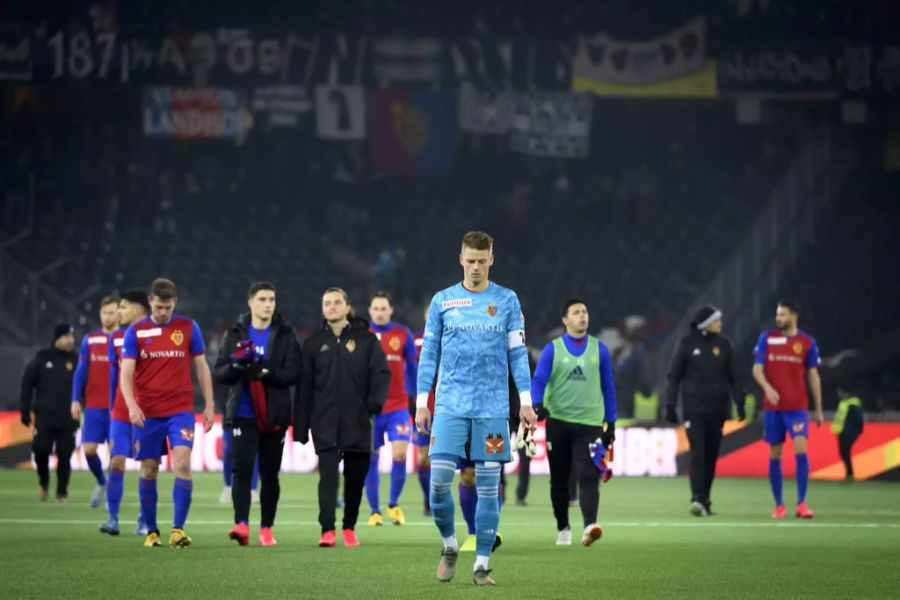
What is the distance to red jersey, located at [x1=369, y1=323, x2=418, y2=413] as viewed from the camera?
57.1ft

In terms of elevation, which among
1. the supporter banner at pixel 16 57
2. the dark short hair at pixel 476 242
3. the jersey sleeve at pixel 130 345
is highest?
the supporter banner at pixel 16 57

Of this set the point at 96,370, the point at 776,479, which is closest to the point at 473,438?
the point at 776,479

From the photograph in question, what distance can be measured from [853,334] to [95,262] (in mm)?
18503

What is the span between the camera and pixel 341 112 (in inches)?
1678

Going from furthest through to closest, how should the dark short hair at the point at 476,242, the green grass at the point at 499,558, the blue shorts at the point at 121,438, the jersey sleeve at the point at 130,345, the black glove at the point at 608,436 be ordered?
the blue shorts at the point at 121,438
the black glove at the point at 608,436
the jersey sleeve at the point at 130,345
the dark short hair at the point at 476,242
the green grass at the point at 499,558

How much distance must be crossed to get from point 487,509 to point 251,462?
3570mm

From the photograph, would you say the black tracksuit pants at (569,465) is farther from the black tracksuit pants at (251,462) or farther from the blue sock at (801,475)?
the blue sock at (801,475)

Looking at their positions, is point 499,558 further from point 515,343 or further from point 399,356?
point 399,356

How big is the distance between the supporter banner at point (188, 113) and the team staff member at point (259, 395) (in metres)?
28.8

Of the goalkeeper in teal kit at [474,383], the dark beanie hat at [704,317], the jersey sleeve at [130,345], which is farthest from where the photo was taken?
the dark beanie hat at [704,317]

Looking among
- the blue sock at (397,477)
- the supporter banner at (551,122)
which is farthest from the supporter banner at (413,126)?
the blue sock at (397,477)

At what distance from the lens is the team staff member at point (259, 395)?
13266 mm

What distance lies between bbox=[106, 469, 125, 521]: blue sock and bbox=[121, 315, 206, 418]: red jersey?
1.72m

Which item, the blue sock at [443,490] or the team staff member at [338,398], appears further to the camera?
the team staff member at [338,398]
